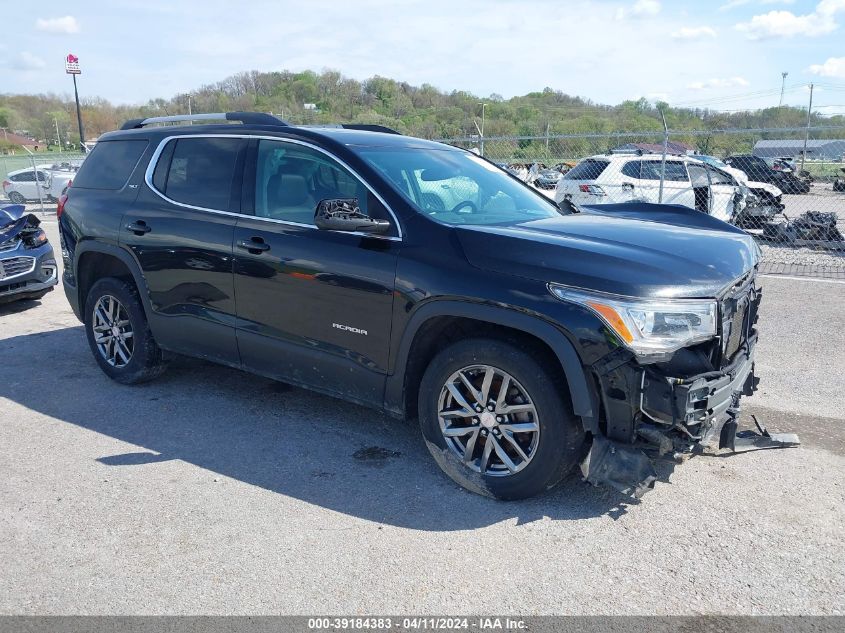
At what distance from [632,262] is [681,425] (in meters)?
0.78

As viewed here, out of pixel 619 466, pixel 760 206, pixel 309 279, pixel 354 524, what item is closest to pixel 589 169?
pixel 760 206

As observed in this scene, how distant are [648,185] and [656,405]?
10429mm

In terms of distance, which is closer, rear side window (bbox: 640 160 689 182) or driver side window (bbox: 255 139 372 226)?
driver side window (bbox: 255 139 372 226)

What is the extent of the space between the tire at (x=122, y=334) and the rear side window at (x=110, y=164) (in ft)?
2.50

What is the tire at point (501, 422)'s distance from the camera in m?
3.38

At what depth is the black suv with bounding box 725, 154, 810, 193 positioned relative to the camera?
2022 cm

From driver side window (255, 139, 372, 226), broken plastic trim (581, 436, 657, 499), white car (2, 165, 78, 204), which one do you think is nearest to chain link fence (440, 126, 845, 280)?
driver side window (255, 139, 372, 226)

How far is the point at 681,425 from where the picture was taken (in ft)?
10.5

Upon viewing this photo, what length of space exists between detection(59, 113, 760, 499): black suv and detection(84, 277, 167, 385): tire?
0.06 feet

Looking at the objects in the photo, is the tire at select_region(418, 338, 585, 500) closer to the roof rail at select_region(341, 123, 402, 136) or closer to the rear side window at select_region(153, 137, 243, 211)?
the rear side window at select_region(153, 137, 243, 211)

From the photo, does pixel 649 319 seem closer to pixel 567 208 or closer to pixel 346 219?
pixel 346 219

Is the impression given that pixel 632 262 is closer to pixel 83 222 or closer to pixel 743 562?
pixel 743 562

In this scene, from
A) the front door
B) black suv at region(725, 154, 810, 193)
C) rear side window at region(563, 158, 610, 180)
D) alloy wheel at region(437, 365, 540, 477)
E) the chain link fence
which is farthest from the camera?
black suv at region(725, 154, 810, 193)

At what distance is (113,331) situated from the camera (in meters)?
5.49
